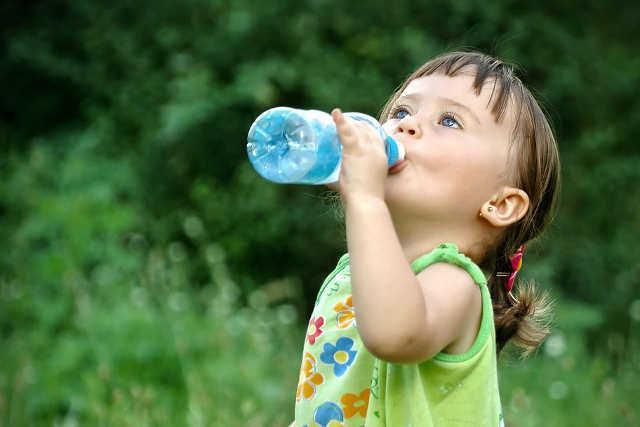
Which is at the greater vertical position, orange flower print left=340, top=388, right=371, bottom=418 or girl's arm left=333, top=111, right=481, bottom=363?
→ girl's arm left=333, top=111, right=481, bottom=363

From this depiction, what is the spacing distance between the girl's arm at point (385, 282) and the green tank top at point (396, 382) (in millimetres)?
48

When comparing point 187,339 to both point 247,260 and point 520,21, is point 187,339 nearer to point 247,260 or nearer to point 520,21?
→ point 247,260

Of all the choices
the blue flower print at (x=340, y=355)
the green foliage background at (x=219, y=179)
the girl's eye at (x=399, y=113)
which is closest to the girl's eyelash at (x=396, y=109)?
the girl's eye at (x=399, y=113)

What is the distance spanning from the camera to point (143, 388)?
3.93 meters

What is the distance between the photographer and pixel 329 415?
2012 mm

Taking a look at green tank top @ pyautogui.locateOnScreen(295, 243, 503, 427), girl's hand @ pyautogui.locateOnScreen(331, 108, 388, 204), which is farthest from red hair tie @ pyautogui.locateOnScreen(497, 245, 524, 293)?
girl's hand @ pyautogui.locateOnScreen(331, 108, 388, 204)

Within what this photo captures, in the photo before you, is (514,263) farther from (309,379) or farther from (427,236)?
(309,379)

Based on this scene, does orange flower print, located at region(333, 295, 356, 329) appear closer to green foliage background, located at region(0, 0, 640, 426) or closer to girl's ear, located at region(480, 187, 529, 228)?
girl's ear, located at region(480, 187, 529, 228)

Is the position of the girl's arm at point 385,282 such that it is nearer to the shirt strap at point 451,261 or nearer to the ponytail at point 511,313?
the shirt strap at point 451,261

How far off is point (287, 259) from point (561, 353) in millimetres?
2101

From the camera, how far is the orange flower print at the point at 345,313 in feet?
6.75

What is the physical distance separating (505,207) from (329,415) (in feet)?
1.92

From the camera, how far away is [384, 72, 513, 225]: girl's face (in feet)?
6.23

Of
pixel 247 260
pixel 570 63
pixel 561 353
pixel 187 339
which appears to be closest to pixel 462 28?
pixel 570 63
